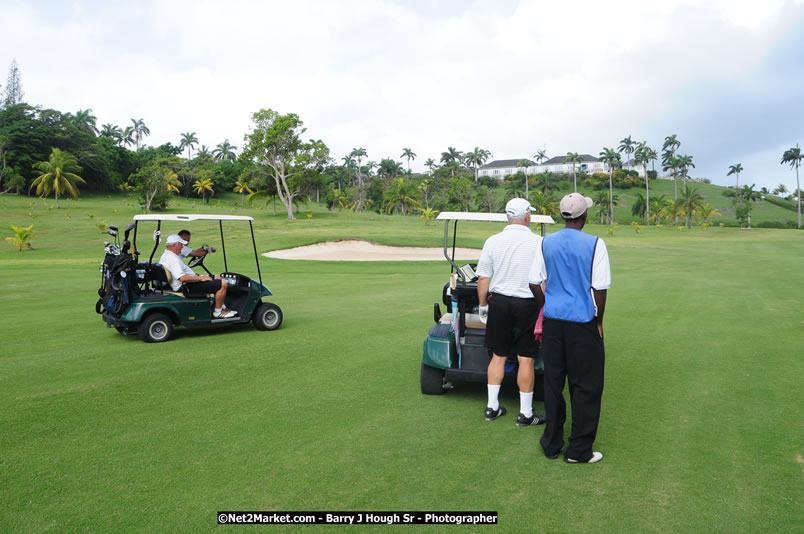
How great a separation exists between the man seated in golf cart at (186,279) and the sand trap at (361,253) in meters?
21.7

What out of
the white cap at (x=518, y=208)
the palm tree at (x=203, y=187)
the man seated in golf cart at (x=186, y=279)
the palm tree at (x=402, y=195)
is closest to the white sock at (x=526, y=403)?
the white cap at (x=518, y=208)

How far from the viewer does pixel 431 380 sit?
614cm

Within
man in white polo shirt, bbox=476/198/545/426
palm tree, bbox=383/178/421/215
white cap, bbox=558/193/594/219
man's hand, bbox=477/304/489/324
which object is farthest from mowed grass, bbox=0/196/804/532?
palm tree, bbox=383/178/421/215

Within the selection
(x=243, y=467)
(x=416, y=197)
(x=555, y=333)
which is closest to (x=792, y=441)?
(x=555, y=333)

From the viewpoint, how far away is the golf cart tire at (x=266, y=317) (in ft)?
32.8

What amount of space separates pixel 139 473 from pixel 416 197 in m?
94.6

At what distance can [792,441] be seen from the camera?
4.81 metres

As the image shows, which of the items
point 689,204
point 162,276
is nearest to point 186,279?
point 162,276

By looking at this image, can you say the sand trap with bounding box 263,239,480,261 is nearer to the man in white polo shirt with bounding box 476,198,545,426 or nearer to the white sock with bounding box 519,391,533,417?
the man in white polo shirt with bounding box 476,198,545,426

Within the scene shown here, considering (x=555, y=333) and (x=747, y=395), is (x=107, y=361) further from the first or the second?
(x=747, y=395)

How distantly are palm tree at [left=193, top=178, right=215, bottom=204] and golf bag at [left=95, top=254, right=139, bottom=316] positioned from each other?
304ft

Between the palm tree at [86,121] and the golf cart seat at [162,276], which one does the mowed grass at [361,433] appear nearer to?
the golf cart seat at [162,276]

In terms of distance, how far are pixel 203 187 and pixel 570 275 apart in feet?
330

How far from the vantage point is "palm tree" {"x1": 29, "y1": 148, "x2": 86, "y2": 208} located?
72.3 meters
